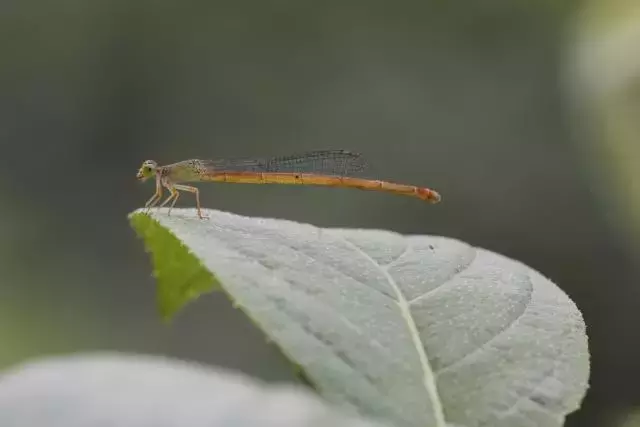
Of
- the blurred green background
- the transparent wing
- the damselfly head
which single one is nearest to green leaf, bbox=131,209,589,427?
the transparent wing

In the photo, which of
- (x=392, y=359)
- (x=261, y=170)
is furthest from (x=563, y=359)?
(x=261, y=170)

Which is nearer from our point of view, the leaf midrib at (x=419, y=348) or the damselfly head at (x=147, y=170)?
the leaf midrib at (x=419, y=348)

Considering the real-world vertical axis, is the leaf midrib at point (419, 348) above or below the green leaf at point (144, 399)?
below

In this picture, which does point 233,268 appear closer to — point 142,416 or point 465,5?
point 142,416

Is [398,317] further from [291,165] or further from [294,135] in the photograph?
[294,135]

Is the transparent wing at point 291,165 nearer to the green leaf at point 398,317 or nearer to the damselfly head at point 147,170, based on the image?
the damselfly head at point 147,170

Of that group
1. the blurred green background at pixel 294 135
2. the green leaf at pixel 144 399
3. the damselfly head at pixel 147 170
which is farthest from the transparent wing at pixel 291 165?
the blurred green background at pixel 294 135

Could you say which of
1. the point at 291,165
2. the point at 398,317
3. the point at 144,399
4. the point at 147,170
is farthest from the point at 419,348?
the point at 147,170
